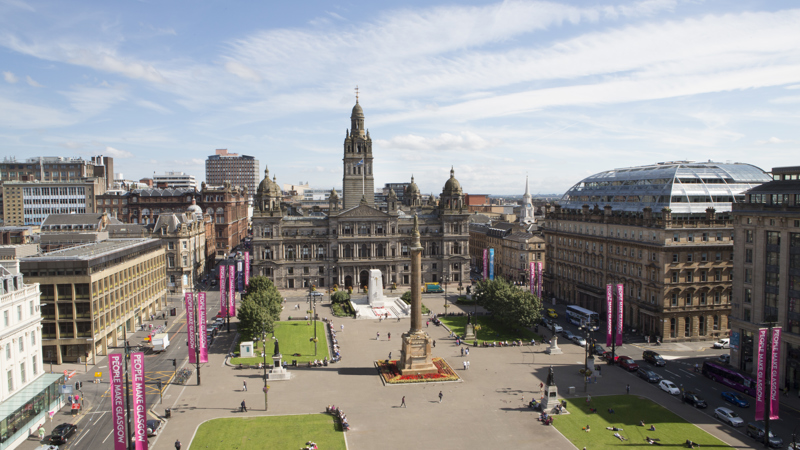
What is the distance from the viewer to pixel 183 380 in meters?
65.2

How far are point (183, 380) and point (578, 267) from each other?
7164 centimetres

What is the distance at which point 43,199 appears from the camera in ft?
551

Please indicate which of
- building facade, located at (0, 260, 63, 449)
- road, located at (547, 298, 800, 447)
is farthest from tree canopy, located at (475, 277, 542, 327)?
building facade, located at (0, 260, 63, 449)

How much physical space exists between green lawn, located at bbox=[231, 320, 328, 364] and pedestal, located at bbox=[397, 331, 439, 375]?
Result: 43.8 ft

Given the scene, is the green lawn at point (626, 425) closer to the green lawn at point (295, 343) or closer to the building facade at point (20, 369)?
the green lawn at point (295, 343)

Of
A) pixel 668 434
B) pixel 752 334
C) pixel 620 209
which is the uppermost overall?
pixel 620 209

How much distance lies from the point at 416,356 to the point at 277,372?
17103mm

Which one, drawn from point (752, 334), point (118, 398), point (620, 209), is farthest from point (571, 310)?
point (118, 398)

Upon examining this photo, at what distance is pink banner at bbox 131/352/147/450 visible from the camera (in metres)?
43.2

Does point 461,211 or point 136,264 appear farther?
point 461,211

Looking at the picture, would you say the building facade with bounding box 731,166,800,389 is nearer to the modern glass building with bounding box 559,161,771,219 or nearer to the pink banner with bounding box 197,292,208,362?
the modern glass building with bounding box 559,161,771,219

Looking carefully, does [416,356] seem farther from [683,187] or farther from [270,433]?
[683,187]

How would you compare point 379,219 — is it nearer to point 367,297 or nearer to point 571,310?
point 367,297

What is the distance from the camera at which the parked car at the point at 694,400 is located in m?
57.8
